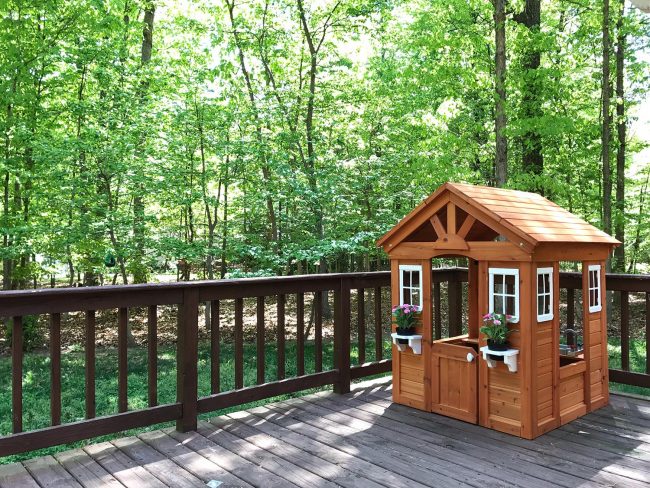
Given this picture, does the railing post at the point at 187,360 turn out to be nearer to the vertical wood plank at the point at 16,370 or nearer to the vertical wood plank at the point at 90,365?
the vertical wood plank at the point at 90,365

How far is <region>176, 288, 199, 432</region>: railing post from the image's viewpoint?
Result: 3.43 metres

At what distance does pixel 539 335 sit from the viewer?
3.32 metres

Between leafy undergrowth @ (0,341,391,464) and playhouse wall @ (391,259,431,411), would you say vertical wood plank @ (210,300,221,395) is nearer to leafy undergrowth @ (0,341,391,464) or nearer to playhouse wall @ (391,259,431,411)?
leafy undergrowth @ (0,341,391,464)

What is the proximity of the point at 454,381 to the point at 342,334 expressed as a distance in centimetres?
109

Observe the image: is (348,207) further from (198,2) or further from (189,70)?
(198,2)

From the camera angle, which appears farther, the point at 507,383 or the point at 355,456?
the point at 507,383

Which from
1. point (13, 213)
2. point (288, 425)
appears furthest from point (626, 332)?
point (13, 213)

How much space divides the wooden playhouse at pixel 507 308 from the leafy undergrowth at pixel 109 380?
2198 mm

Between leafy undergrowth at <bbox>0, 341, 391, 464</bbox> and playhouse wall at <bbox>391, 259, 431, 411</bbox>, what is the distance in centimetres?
184

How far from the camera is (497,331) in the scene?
3.30 metres

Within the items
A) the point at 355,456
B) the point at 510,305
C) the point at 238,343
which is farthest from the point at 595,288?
the point at 238,343

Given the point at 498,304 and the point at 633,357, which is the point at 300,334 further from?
the point at 633,357

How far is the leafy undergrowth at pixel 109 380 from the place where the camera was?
525 centimetres

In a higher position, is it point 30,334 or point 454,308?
point 454,308
